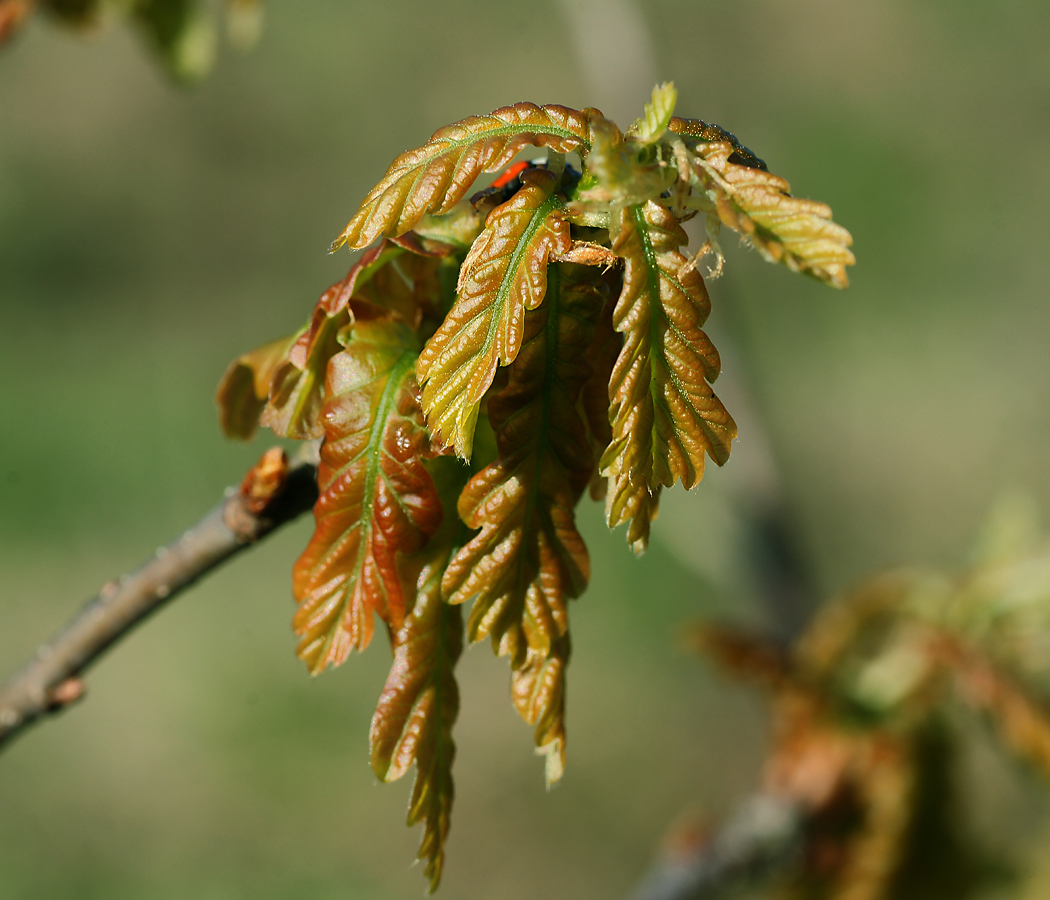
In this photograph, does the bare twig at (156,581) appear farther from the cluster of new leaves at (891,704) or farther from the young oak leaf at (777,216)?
the cluster of new leaves at (891,704)

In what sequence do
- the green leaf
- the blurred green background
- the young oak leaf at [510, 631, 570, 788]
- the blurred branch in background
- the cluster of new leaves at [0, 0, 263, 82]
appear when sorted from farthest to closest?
the blurred green background → the blurred branch in background → the cluster of new leaves at [0, 0, 263, 82] → the young oak leaf at [510, 631, 570, 788] → the green leaf

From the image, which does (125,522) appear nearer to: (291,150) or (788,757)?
(291,150)

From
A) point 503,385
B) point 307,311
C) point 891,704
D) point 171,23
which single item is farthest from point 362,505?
point 307,311

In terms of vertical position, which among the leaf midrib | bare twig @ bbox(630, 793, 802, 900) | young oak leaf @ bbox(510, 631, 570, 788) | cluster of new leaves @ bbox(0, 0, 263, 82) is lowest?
bare twig @ bbox(630, 793, 802, 900)

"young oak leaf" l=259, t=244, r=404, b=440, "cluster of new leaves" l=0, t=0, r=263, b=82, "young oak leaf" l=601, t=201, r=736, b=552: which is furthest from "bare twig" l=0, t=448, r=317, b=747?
"cluster of new leaves" l=0, t=0, r=263, b=82

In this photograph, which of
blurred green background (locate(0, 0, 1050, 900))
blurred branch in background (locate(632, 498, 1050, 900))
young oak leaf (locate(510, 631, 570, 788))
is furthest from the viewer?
blurred green background (locate(0, 0, 1050, 900))

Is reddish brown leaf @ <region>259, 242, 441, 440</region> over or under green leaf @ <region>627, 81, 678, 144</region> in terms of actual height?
over

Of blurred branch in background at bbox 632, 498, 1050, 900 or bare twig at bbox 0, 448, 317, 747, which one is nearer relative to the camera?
bare twig at bbox 0, 448, 317, 747

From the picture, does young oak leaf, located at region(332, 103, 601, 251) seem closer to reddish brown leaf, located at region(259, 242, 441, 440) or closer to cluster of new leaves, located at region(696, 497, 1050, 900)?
reddish brown leaf, located at region(259, 242, 441, 440)
